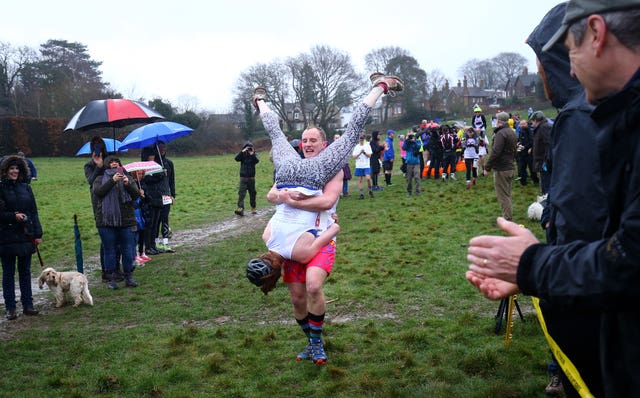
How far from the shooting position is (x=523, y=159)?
16891 millimetres

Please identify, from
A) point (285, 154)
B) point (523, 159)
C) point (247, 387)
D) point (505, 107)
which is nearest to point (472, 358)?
point (247, 387)

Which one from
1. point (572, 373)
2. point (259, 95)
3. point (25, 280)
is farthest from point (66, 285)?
point (572, 373)

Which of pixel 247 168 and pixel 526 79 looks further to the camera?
pixel 526 79

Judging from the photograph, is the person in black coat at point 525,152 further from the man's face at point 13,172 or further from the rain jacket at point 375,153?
the man's face at point 13,172

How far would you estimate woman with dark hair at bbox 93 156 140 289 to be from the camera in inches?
318

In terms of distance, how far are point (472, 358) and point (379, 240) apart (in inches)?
237

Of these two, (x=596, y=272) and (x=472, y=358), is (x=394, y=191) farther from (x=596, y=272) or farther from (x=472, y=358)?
(x=596, y=272)

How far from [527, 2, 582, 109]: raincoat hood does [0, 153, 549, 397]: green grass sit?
2605 millimetres

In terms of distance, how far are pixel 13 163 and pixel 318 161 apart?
15.8 ft

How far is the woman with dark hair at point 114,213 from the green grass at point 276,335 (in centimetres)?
56

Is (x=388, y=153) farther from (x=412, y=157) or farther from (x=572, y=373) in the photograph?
(x=572, y=373)

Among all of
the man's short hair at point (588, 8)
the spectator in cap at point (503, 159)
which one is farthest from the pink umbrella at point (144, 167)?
the man's short hair at point (588, 8)

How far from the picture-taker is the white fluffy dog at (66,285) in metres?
7.59

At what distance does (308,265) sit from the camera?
4711mm
